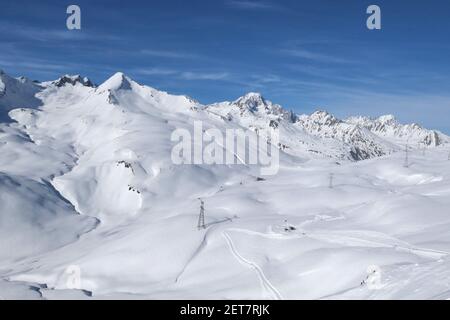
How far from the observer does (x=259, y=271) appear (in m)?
52.2

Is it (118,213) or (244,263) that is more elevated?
(118,213)

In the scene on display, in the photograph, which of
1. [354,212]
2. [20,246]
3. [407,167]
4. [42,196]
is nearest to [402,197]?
[354,212]

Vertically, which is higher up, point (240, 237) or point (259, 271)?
point (240, 237)

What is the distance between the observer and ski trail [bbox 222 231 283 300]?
1752 inches

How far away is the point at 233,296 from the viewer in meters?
45.3

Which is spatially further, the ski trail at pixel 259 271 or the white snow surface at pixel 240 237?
the ski trail at pixel 259 271

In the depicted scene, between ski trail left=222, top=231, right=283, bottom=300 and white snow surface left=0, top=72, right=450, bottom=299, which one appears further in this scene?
ski trail left=222, top=231, right=283, bottom=300

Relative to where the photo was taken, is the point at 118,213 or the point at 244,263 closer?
the point at 244,263

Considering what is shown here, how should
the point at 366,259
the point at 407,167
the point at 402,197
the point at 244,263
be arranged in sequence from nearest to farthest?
the point at 366,259, the point at 244,263, the point at 402,197, the point at 407,167

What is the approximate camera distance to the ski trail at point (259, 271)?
44497mm

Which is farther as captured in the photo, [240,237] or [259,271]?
[240,237]
